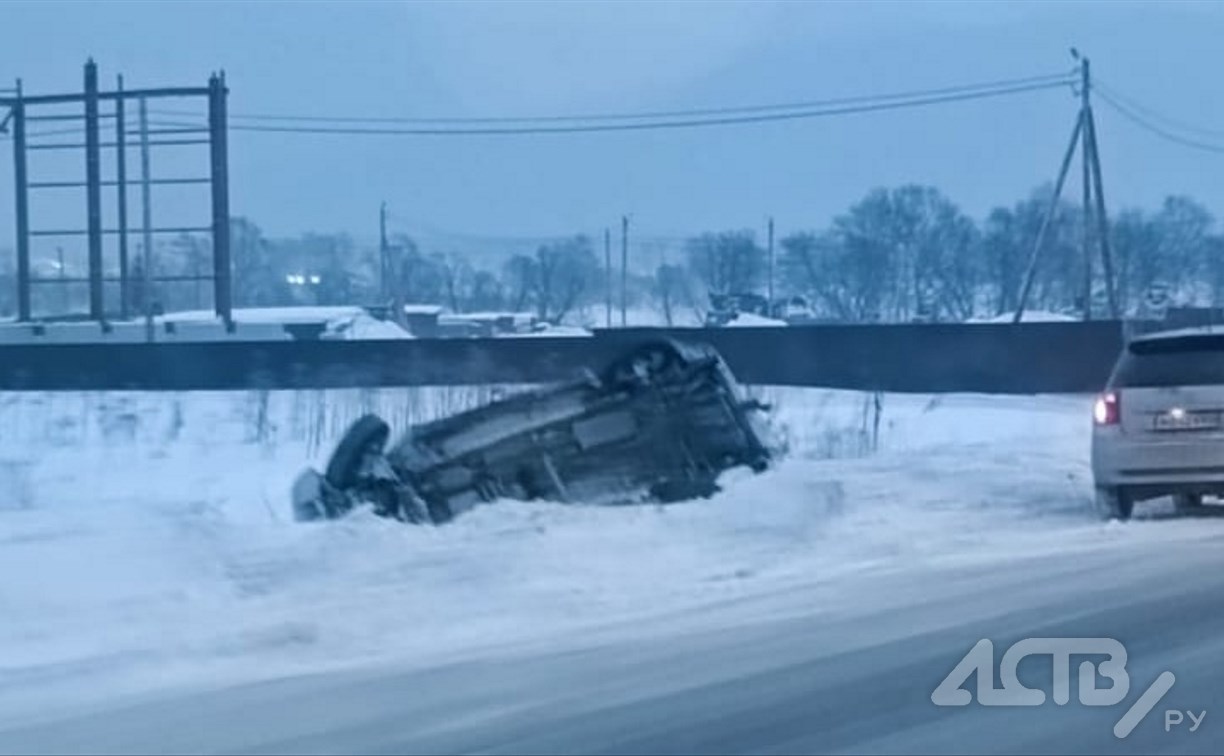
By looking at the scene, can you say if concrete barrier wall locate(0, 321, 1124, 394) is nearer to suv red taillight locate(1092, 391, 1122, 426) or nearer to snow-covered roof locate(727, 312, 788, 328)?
snow-covered roof locate(727, 312, 788, 328)

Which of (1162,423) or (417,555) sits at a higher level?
(1162,423)

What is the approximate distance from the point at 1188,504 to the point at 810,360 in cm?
1784

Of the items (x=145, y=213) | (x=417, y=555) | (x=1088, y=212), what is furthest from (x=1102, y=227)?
(x=417, y=555)

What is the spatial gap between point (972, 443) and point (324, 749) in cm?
1992

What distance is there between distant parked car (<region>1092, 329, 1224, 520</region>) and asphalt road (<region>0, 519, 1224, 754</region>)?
4.55 meters

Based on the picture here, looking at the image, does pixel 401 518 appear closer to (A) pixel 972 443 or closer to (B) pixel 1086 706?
(B) pixel 1086 706

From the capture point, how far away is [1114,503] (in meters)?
20.3

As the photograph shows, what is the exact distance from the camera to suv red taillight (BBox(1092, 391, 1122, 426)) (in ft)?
66.3

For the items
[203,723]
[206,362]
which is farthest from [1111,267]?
[203,723]

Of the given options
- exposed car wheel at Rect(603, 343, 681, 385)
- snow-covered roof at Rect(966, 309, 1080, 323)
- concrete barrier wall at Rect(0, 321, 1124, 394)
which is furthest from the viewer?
snow-covered roof at Rect(966, 309, 1080, 323)

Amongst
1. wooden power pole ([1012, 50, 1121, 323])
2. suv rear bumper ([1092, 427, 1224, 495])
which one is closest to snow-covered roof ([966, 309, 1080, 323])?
wooden power pole ([1012, 50, 1121, 323])

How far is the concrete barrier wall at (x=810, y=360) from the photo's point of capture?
128 ft

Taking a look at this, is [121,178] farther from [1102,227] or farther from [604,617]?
[604,617]

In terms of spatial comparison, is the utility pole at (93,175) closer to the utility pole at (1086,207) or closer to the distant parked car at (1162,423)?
the utility pole at (1086,207)
